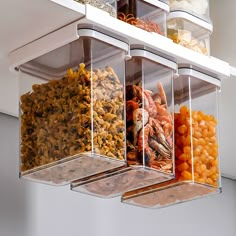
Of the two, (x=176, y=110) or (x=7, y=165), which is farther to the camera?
(x=7, y=165)

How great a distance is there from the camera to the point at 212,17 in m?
1.74

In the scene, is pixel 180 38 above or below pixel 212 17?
below

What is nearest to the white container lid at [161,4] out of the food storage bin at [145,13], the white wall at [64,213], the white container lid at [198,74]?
the food storage bin at [145,13]

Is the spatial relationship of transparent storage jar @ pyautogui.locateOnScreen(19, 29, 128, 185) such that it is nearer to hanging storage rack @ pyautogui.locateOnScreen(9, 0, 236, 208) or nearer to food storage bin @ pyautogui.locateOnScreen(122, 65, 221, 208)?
hanging storage rack @ pyautogui.locateOnScreen(9, 0, 236, 208)

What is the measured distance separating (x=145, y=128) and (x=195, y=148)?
13cm

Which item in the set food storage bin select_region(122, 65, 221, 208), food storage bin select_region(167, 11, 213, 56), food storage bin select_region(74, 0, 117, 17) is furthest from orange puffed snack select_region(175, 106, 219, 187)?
food storage bin select_region(74, 0, 117, 17)

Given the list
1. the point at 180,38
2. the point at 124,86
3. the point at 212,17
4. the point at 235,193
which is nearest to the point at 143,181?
the point at 124,86

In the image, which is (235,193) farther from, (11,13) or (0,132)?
(11,13)

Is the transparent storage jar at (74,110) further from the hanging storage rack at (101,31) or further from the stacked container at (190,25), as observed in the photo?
the stacked container at (190,25)

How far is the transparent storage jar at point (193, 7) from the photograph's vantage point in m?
1.56

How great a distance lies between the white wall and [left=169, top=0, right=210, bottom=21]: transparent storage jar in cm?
40

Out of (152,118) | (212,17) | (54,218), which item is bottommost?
(54,218)

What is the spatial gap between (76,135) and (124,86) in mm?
137

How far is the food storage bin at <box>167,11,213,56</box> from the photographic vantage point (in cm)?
154
